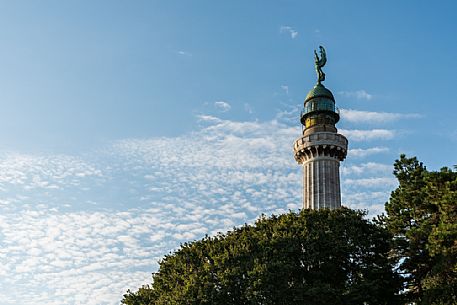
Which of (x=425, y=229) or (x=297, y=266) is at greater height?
(x=425, y=229)

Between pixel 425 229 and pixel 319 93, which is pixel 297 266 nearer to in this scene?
pixel 425 229

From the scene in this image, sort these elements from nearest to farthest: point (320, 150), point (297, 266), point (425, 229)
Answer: point (425, 229) < point (297, 266) < point (320, 150)

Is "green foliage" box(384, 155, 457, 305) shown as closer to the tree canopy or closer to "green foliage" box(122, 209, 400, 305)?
the tree canopy

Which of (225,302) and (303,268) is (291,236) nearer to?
(303,268)

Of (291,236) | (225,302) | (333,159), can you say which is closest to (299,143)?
(333,159)

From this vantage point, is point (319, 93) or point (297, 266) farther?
point (319, 93)

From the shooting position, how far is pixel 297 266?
35.4 metres

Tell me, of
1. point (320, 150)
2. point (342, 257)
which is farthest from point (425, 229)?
point (320, 150)

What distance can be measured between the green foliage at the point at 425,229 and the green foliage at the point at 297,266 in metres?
1.51

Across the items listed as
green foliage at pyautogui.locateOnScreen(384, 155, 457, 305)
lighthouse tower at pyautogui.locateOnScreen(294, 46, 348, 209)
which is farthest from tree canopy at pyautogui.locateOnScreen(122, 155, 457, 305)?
lighthouse tower at pyautogui.locateOnScreen(294, 46, 348, 209)

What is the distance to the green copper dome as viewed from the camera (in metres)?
53.1

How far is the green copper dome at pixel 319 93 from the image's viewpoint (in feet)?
174

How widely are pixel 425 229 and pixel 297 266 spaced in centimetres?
756

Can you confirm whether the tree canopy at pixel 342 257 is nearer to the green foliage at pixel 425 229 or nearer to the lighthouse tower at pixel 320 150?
the green foliage at pixel 425 229
